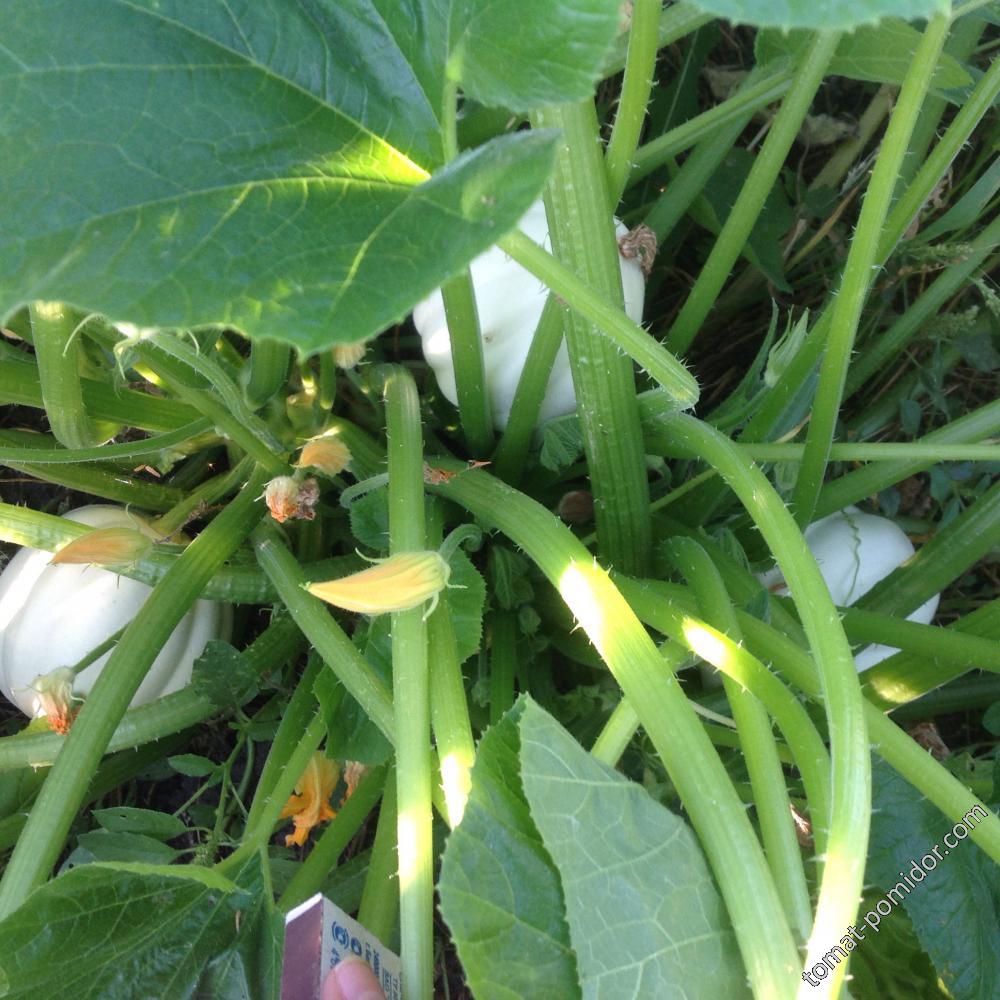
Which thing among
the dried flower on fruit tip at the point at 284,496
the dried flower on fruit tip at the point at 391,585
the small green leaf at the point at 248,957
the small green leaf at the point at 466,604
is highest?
the dried flower on fruit tip at the point at 284,496

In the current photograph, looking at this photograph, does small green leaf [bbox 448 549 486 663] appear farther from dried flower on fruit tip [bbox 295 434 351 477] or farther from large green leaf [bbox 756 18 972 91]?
large green leaf [bbox 756 18 972 91]

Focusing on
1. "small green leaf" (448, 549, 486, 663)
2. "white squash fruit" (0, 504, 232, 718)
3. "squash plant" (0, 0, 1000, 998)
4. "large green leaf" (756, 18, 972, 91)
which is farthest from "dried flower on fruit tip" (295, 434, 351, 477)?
"large green leaf" (756, 18, 972, 91)

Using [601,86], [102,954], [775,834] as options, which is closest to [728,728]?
[775,834]

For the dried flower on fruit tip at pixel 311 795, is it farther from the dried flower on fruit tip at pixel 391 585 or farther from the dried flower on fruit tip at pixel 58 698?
the dried flower on fruit tip at pixel 391 585

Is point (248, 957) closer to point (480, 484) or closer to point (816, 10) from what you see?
point (480, 484)

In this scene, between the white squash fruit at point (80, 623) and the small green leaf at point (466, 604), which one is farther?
the white squash fruit at point (80, 623)

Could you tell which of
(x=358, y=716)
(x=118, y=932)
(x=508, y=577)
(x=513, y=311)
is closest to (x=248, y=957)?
(x=118, y=932)

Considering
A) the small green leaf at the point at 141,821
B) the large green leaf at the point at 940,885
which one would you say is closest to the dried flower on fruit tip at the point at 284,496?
the small green leaf at the point at 141,821
